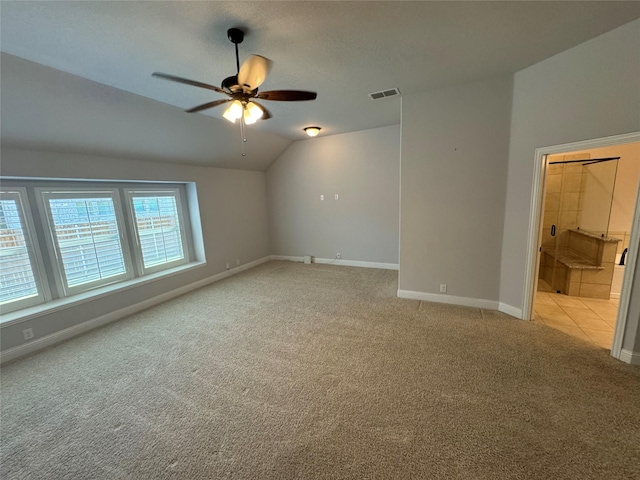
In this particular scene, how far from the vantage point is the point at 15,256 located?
2873mm

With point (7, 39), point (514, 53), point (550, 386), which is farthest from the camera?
point (514, 53)

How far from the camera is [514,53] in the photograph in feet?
7.88

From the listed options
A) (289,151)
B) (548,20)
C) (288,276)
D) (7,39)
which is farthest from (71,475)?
(289,151)

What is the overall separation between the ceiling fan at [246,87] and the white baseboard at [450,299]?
2.98 metres

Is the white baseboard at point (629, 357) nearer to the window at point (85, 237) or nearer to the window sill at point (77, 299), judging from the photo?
the window sill at point (77, 299)

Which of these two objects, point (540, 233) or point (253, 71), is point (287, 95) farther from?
point (540, 233)

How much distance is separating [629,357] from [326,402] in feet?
8.93

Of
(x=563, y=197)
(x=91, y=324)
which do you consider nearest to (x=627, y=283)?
(x=563, y=197)

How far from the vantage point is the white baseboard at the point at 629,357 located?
2236mm

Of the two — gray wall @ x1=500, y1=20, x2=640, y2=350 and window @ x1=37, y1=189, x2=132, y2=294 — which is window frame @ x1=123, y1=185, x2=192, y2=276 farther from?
gray wall @ x1=500, y1=20, x2=640, y2=350

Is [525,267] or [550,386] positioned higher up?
[525,267]

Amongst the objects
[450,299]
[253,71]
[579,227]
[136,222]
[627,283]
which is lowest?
[450,299]

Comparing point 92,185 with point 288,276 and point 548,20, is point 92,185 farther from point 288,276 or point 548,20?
point 548,20

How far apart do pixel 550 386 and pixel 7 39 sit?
15.9ft
